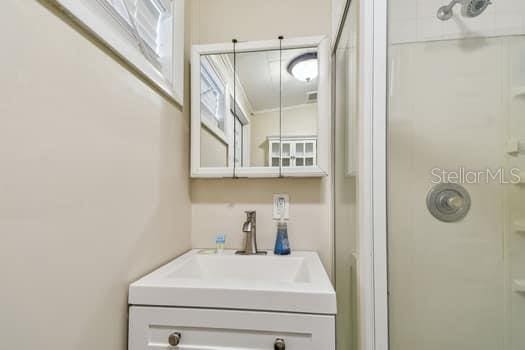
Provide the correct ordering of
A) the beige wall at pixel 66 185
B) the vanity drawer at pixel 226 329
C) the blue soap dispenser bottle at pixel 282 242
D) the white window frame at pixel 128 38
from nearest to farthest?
the beige wall at pixel 66 185, the white window frame at pixel 128 38, the vanity drawer at pixel 226 329, the blue soap dispenser bottle at pixel 282 242

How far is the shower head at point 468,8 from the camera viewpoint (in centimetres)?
75

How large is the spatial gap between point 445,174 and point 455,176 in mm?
25

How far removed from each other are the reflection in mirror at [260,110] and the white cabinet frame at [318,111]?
0.07ft

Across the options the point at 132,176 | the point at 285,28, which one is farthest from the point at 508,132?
the point at 132,176

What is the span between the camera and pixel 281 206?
3.92 ft

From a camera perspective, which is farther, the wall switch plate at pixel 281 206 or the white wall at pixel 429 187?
the wall switch plate at pixel 281 206

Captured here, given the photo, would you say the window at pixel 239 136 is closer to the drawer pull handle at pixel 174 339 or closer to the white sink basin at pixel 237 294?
the white sink basin at pixel 237 294

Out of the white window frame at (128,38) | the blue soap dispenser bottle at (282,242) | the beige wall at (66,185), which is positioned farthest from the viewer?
the blue soap dispenser bottle at (282,242)

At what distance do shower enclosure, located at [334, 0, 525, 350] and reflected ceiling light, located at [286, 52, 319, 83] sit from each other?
345mm

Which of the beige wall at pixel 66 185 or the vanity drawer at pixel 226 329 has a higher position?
the beige wall at pixel 66 185

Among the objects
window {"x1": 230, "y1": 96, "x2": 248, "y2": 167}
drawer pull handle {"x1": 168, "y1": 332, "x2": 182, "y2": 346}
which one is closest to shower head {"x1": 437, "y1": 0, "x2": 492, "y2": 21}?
window {"x1": 230, "y1": 96, "x2": 248, "y2": 167}

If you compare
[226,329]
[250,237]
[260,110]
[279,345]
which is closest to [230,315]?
[226,329]

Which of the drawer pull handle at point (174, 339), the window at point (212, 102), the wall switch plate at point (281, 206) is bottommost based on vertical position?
the drawer pull handle at point (174, 339)

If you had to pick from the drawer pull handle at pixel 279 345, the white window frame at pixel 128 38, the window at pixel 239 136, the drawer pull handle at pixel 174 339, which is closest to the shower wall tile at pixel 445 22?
the window at pixel 239 136
